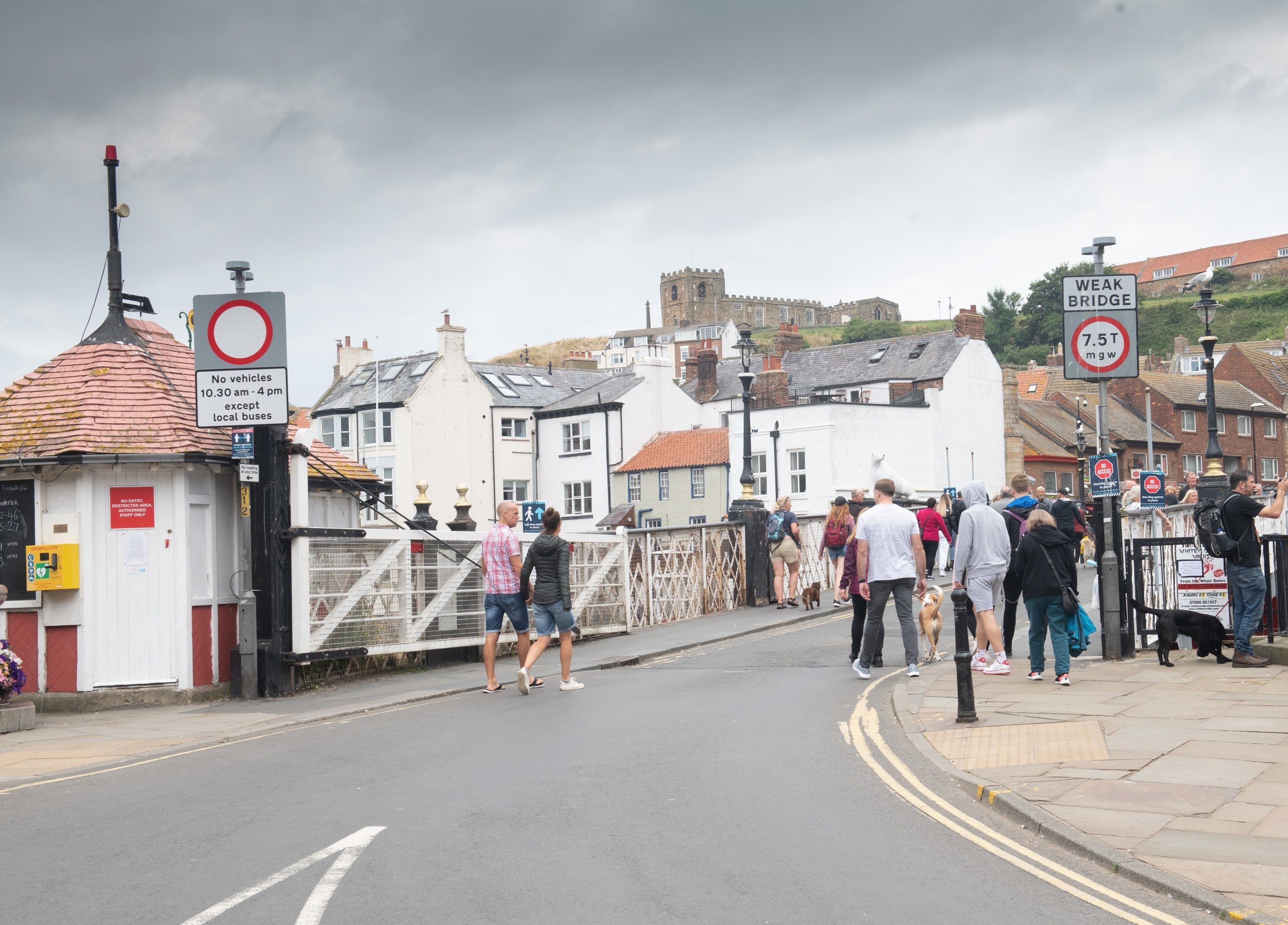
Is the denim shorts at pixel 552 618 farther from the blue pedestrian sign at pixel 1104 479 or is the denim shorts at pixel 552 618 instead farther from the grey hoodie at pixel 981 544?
the blue pedestrian sign at pixel 1104 479

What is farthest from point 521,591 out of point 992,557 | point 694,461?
point 694,461

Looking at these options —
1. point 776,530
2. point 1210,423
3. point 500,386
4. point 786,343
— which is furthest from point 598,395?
point 776,530

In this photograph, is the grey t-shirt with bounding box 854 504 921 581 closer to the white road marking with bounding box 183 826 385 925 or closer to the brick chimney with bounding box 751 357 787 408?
the white road marking with bounding box 183 826 385 925

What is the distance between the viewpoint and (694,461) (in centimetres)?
5747

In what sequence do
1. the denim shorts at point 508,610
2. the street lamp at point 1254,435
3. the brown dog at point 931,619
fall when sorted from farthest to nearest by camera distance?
the street lamp at point 1254,435 → the brown dog at point 931,619 → the denim shorts at point 508,610

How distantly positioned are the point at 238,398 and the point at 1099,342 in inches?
376

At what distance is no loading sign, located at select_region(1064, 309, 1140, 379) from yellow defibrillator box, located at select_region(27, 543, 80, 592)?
36.5 feet

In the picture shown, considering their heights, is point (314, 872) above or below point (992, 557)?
below

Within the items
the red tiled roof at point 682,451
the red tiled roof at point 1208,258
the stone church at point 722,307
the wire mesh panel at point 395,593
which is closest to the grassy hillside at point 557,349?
the stone church at point 722,307

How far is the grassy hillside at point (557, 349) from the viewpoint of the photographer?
572ft

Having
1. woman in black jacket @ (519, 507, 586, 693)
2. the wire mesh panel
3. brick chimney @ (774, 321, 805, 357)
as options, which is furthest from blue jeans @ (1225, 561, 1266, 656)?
brick chimney @ (774, 321, 805, 357)

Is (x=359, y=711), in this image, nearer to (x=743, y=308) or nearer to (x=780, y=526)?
(x=780, y=526)

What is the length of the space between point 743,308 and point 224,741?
169543 millimetres

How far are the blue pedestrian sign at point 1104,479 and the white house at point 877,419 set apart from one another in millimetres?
36807
